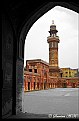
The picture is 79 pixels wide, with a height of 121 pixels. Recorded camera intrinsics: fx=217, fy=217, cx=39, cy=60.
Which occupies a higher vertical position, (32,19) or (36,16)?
(36,16)

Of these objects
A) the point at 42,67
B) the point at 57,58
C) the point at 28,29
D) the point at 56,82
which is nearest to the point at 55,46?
the point at 57,58

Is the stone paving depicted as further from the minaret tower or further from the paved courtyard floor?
the minaret tower

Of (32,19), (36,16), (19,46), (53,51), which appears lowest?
(19,46)

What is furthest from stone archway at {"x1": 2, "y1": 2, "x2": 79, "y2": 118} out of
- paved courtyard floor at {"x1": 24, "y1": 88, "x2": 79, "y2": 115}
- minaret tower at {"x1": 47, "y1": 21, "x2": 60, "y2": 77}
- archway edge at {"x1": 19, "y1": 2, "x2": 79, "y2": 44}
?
minaret tower at {"x1": 47, "y1": 21, "x2": 60, "y2": 77}

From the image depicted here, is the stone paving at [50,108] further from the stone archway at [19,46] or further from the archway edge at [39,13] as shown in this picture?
the archway edge at [39,13]

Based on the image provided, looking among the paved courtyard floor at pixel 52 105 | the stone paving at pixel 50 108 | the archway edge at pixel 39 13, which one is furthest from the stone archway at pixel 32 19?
the paved courtyard floor at pixel 52 105

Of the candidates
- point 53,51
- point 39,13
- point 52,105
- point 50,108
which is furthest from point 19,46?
point 53,51

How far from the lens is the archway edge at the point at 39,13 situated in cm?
785

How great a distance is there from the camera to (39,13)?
26.9 ft

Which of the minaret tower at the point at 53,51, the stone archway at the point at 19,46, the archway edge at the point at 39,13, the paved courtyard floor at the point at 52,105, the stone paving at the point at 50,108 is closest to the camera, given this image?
the stone archway at the point at 19,46

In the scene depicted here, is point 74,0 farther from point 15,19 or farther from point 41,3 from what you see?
point 15,19

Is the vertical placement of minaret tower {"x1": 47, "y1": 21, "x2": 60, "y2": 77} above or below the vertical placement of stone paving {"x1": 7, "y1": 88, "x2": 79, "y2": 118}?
above

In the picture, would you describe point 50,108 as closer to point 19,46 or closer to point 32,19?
point 19,46

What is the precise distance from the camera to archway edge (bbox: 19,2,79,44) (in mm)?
7847
